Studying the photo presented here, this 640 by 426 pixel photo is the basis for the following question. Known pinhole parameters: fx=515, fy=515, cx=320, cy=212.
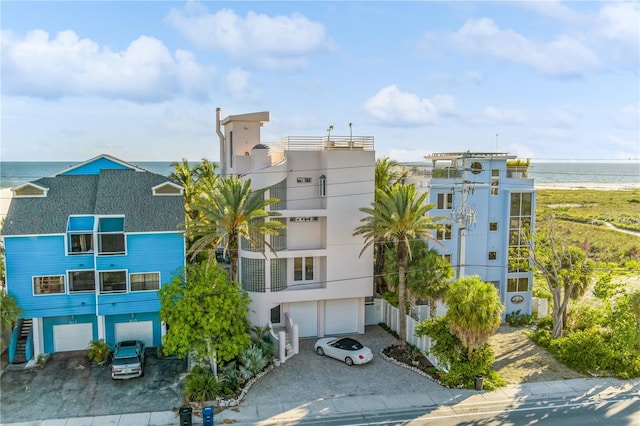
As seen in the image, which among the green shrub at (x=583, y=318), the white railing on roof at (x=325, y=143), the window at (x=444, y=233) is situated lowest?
the green shrub at (x=583, y=318)

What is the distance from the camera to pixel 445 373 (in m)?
26.0

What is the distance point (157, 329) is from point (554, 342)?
23291 mm

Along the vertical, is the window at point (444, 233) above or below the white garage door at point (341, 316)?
above

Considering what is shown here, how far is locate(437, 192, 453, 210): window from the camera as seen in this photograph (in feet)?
115

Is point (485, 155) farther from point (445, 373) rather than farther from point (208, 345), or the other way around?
point (208, 345)

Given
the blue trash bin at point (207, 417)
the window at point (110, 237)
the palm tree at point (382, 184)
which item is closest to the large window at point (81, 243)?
the window at point (110, 237)

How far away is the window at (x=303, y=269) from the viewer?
32219mm

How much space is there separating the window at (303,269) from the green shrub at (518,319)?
46.1 ft

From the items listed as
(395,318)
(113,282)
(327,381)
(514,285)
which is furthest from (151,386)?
(514,285)

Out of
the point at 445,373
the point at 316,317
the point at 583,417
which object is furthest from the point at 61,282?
the point at 583,417

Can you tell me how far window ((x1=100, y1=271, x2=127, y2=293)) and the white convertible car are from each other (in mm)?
11560

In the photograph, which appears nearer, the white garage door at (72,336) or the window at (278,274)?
the white garage door at (72,336)

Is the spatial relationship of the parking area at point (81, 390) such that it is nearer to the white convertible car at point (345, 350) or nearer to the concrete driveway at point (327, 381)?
the concrete driveway at point (327, 381)

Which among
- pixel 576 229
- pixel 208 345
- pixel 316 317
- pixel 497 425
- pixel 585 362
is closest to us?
pixel 497 425
